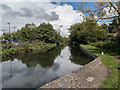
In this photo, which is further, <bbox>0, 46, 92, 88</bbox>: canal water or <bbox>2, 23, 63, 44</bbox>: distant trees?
<bbox>2, 23, 63, 44</bbox>: distant trees

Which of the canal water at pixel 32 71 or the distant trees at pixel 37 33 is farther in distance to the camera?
the distant trees at pixel 37 33

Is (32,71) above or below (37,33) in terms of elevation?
below

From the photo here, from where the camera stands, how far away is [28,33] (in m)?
43.9

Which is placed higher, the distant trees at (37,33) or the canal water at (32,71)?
the distant trees at (37,33)

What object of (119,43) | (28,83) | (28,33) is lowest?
(28,83)

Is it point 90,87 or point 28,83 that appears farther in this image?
point 28,83

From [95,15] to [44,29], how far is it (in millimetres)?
36569

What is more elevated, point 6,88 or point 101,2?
point 101,2

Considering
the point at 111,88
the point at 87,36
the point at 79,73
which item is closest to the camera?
the point at 111,88

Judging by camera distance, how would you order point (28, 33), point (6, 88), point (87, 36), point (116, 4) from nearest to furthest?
point (6, 88)
point (116, 4)
point (87, 36)
point (28, 33)

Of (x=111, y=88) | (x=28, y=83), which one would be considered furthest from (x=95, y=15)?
(x=28, y=83)

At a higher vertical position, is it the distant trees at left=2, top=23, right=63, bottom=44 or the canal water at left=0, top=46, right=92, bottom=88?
the distant trees at left=2, top=23, right=63, bottom=44

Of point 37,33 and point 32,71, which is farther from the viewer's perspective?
point 37,33

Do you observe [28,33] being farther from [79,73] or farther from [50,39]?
Answer: [79,73]
